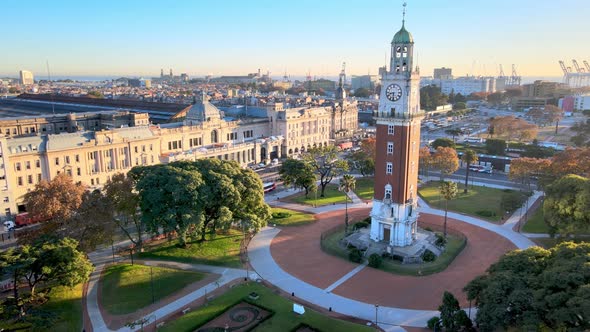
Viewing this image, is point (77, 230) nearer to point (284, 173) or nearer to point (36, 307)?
point (36, 307)

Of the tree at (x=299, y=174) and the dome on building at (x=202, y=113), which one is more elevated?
the dome on building at (x=202, y=113)

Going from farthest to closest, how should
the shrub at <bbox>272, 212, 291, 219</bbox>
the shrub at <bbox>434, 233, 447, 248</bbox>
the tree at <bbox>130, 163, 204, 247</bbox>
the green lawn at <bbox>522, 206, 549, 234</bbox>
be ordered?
the shrub at <bbox>272, 212, 291, 219</bbox> → the green lawn at <bbox>522, 206, 549, 234</bbox> → the shrub at <bbox>434, 233, 447, 248</bbox> → the tree at <bbox>130, 163, 204, 247</bbox>

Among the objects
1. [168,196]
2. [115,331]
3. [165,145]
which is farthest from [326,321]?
[165,145]

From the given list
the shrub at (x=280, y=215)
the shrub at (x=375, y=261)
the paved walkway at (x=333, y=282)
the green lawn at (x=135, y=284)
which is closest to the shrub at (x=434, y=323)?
the paved walkway at (x=333, y=282)

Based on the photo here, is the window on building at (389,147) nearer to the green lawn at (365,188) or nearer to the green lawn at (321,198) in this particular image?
the green lawn at (321,198)

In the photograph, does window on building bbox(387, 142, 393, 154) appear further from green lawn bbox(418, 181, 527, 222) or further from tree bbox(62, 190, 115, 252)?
tree bbox(62, 190, 115, 252)

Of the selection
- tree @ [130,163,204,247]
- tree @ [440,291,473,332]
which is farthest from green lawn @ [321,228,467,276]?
tree @ [130,163,204,247]

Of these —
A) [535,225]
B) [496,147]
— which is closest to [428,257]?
[535,225]
